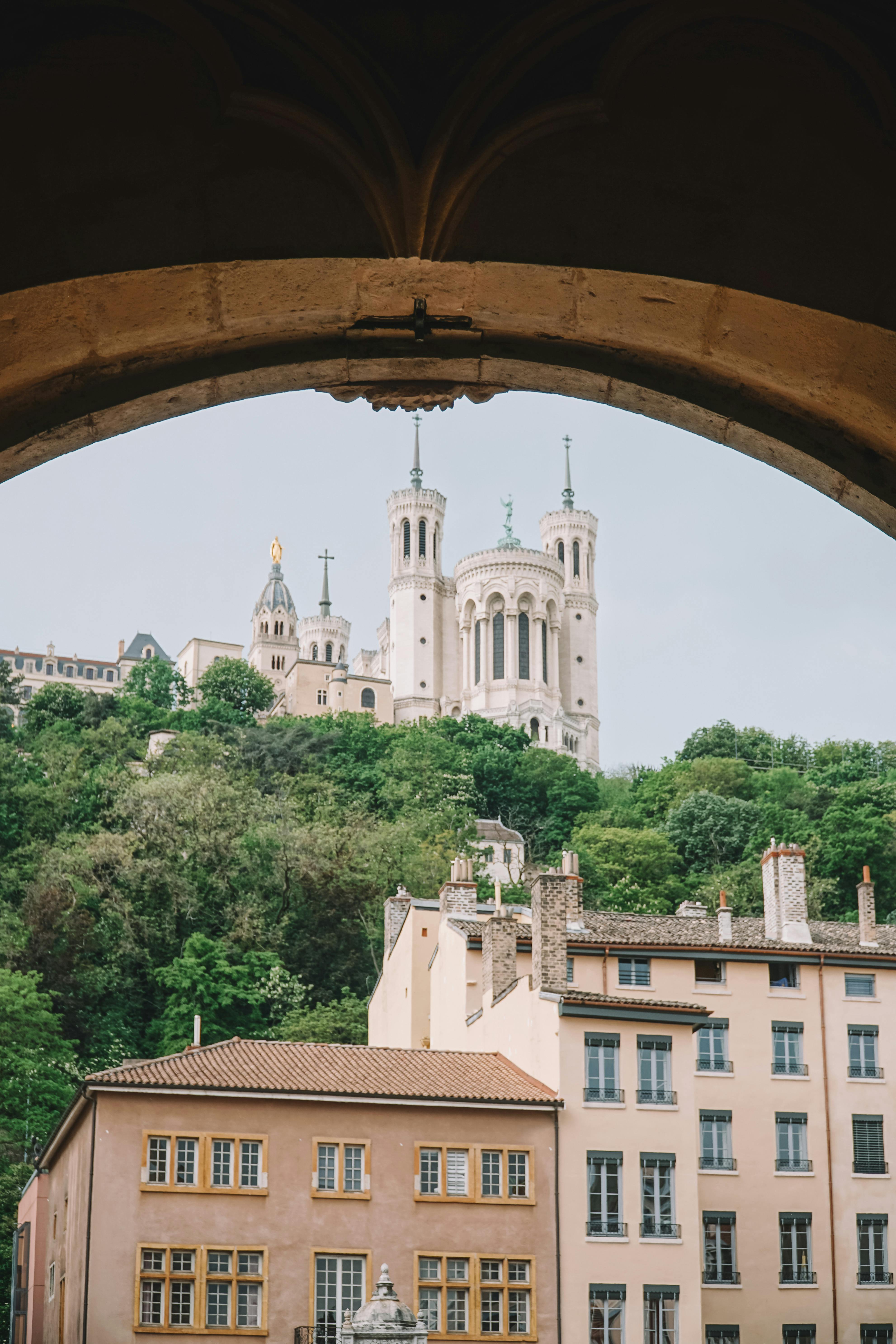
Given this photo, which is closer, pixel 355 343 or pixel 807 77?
pixel 807 77

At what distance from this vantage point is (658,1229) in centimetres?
3017

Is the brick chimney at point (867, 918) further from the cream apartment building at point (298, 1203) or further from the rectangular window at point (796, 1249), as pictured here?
the cream apartment building at point (298, 1203)

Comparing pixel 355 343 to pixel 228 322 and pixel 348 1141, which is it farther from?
pixel 348 1141

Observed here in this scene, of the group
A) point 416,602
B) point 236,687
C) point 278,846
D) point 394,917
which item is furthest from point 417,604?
point 394,917

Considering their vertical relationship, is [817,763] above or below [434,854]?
above

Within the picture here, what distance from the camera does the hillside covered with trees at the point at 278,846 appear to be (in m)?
58.0

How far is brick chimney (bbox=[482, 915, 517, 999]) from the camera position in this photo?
3450 centimetres

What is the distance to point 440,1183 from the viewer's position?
97.6ft

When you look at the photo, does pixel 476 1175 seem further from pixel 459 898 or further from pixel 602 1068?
pixel 459 898

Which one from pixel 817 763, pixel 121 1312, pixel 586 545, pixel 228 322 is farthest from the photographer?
pixel 586 545

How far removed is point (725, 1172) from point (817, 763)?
270ft

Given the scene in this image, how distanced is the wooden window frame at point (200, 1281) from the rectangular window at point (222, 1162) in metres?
1.04

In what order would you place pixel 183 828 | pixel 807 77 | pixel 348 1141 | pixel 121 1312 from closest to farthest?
pixel 807 77
pixel 121 1312
pixel 348 1141
pixel 183 828

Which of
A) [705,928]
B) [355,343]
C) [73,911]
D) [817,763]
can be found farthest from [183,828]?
[355,343]
